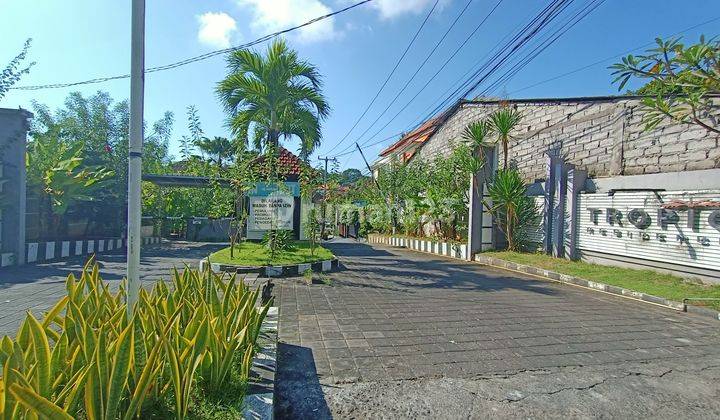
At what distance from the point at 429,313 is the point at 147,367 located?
13.8 feet

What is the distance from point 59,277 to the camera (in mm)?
7832

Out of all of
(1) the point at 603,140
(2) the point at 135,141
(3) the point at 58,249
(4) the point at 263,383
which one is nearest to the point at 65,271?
(3) the point at 58,249

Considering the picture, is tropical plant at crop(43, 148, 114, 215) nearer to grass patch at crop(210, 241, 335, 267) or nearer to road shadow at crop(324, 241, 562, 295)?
grass patch at crop(210, 241, 335, 267)

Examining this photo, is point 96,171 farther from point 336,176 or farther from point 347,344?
point 347,344

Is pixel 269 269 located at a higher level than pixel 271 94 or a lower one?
lower

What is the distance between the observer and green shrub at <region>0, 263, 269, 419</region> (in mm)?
1615

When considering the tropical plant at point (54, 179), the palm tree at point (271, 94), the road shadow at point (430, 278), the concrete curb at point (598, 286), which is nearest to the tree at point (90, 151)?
the tropical plant at point (54, 179)

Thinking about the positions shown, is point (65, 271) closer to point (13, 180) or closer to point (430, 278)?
point (13, 180)

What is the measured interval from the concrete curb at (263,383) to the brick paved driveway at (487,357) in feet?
0.73

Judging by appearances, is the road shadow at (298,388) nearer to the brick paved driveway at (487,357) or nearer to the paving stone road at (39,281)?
the brick paved driveway at (487,357)

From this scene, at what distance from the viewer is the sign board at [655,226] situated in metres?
7.41

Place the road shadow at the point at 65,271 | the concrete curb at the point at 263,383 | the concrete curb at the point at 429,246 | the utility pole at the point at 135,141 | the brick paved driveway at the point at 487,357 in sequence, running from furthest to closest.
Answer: the concrete curb at the point at 429,246 < the road shadow at the point at 65,271 < the brick paved driveway at the point at 487,357 < the utility pole at the point at 135,141 < the concrete curb at the point at 263,383

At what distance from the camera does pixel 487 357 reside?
12.5 ft

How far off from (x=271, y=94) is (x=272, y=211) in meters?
4.20
